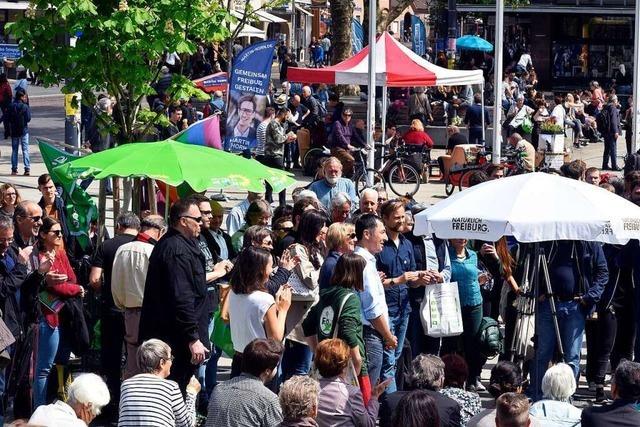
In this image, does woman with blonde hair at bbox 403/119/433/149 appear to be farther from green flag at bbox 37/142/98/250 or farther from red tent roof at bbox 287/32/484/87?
green flag at bbox 37/142/98/250

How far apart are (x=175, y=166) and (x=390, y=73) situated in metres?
13.7

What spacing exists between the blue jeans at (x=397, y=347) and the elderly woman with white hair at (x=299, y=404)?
3.19 m

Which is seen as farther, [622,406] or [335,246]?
[335,246]

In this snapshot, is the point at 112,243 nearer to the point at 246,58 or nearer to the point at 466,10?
the point at 246,58

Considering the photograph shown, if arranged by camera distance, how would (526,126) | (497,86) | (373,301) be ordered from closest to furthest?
(373,301) → (497,86) → (526,126)

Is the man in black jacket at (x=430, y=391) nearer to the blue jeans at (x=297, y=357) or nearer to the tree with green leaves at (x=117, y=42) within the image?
the blue jeans at (x=297, y=357)

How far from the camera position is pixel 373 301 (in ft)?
32.3

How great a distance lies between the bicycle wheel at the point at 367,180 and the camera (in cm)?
2261

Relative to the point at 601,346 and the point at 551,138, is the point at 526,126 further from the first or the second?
the point at 601,346

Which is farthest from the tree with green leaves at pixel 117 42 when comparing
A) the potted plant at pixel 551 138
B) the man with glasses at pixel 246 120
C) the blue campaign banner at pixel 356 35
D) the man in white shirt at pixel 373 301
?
the blue campaign banner at pixel 356 35

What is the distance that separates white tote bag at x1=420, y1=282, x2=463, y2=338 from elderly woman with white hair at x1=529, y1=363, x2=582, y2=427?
266 cm

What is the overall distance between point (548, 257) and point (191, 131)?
13.1 ft

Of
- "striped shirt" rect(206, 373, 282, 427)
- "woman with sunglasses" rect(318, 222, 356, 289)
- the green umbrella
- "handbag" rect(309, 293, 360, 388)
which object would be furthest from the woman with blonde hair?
"striped shirt" rect(206, 373, 282, 427)

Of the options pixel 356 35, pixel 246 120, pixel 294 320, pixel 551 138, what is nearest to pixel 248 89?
pixel 246 120
